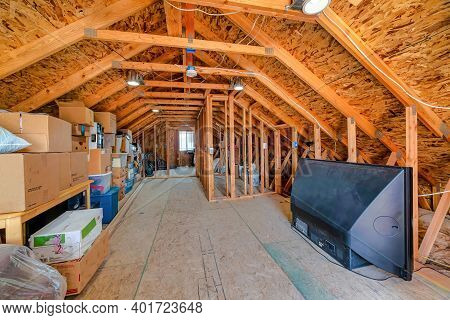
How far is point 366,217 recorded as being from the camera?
1.58 m

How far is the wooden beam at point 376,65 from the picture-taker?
1.57 metres

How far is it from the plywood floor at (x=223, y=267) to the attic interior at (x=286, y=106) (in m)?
0.01

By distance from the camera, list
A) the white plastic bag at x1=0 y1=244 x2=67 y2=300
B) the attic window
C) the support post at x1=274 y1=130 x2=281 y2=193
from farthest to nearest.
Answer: the attic window < the support post at x1=274 y1=130 x2=281 y2=193 < the white plastic bag at x1=0 y1=244 x2=67 y2=300

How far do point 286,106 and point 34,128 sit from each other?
11.2 feet

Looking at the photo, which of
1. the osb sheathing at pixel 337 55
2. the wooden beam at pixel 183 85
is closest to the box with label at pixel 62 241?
the osb sheathing at pixel 337 55

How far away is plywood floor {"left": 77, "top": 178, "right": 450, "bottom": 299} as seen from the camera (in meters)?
1.40

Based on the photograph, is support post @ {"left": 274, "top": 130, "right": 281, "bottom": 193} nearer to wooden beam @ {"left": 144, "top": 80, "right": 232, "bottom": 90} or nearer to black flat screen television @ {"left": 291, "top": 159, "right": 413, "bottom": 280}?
wooden beam @ {"left": 144, "top": 80, "right": 232, "bottom": 90}

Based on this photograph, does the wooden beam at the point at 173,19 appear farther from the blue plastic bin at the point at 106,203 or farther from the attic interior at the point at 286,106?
the blue plastic bin at the point at 106,203

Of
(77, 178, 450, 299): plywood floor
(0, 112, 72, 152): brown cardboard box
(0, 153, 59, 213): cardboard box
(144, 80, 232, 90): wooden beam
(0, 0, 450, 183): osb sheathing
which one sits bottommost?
(77, 178, 450, 299): plywood floor

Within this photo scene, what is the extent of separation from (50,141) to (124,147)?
10.2 ft

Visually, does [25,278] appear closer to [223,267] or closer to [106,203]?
[223,267]

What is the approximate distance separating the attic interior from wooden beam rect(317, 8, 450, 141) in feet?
0.04

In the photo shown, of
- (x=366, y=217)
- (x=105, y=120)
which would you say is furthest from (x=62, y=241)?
(x=105, y=120)

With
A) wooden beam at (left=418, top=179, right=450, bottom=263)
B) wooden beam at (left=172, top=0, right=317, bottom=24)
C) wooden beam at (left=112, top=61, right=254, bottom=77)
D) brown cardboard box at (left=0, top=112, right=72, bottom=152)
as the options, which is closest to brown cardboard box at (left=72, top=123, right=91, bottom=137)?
brown cardboard box at (left=0, top=112, right=72, bottom=152)
